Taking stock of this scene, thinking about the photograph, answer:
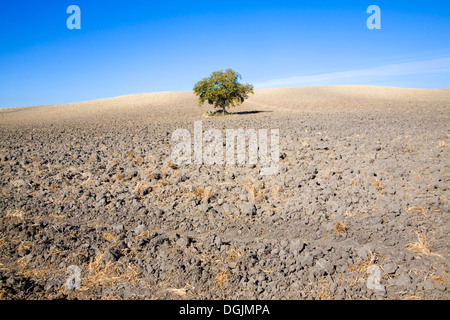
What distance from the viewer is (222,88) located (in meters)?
28.9

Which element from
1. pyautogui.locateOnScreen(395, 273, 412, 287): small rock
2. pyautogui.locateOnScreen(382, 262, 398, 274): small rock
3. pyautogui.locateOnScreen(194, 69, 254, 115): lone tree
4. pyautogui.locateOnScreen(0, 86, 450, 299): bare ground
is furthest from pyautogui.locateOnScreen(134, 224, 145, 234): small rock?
pyautogui.locateOnScreen(194, 69, 254, 115): lone tree

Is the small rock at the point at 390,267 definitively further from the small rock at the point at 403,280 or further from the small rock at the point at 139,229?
the small rock at the point at 139,229

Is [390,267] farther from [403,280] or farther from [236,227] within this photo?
[236,227]

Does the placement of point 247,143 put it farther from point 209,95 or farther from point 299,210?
point 209,95

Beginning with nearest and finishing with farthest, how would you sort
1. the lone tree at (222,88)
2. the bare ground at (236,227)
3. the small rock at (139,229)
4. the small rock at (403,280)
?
the small rock at (403,280)
the bare ground at (236,227)
the small rock at (139,229)
the lone tree at (222,88)

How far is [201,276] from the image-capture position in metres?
4.35

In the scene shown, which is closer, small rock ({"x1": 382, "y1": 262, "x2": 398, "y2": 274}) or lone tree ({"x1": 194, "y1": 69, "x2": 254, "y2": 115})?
small rock ({"x1": 382, "y1": 262, "x2": 398, "y2": 274})

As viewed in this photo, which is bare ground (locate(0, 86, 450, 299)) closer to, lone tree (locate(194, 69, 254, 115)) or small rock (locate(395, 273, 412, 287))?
small rock (locate(395, 273, 412, 287))

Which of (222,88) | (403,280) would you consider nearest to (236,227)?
(403,280)

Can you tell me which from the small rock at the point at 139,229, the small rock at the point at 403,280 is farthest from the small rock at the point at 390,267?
the small rock at the point at 139,229

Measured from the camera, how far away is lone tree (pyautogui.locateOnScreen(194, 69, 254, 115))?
28.8m

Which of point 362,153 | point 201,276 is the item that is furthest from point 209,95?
point 201,276

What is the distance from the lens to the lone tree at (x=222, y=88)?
2881 centimetres
